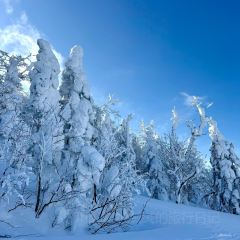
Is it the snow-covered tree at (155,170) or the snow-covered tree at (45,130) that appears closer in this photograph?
the snow-covered tree at (45,130)

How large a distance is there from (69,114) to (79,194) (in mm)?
4995

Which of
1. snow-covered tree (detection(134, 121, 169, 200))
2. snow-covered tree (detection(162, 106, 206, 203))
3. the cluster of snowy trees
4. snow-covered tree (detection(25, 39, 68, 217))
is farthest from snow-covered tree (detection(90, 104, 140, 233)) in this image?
snow-covered tree (detection(134, 121, 169, 200))

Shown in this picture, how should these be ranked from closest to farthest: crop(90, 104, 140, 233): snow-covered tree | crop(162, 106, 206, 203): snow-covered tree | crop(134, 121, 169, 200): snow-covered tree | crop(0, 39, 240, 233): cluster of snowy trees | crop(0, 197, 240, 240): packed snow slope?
1. crop(0, 197, 240, 240): packed snow slope
2. crop(0, 39, 240, 233): cluster of snowy trees
3. crop(90, 104, 140, 233): snow-covered tree
4. crop(162, 106, 206, 203): snow-covered tree
5. crop(134, 121, 169, 200): snow-covered tree

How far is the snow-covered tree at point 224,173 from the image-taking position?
33500 mm

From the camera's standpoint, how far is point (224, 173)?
3400cm

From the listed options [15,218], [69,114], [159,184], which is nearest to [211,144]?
[159,184]

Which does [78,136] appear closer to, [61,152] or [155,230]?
[61,152]

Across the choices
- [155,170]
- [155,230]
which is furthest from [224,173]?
[155,230]

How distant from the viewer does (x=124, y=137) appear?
33688mm

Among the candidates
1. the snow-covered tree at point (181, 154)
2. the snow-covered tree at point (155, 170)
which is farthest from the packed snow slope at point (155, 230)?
the snow-covered tree at point (155, 170)

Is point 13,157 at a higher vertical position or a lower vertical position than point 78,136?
lower

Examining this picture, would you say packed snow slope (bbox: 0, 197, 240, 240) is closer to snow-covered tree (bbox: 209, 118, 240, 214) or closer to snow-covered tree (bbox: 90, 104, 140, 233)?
snow-covered tree (bbox: 90, 104, 140, 233)

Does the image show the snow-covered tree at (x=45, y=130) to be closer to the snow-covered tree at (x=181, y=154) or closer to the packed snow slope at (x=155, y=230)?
the packed snow slope at (x=155, y=230)

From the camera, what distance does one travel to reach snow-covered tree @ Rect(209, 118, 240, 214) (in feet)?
110
